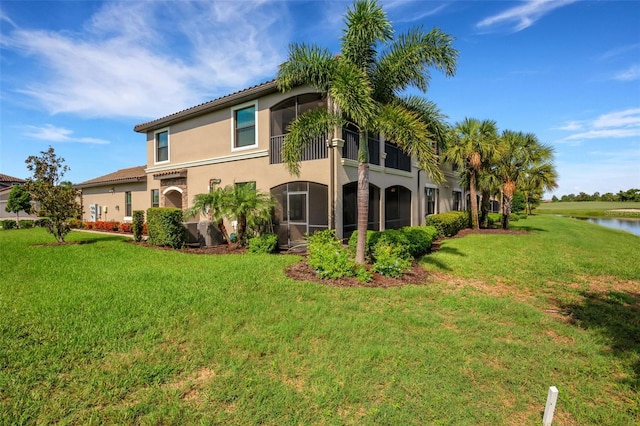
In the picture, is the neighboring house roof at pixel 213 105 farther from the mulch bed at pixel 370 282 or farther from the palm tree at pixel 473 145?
the palm tree at pixel 473 145

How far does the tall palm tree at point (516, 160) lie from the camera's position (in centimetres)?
2080

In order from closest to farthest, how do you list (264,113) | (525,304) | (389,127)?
(525,304) → (389,127) → (264,113)

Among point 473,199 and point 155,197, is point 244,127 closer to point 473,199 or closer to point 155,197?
point 155,197

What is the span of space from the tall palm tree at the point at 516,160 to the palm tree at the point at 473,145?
201 centimetres

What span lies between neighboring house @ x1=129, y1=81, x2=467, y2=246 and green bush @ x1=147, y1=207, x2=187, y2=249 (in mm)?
2913

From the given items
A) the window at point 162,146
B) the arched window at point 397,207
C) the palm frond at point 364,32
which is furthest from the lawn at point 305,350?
the window at point 162,146

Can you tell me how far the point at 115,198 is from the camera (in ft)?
72.5

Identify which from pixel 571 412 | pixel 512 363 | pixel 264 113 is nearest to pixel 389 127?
pixel 512 363

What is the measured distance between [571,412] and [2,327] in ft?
25.8

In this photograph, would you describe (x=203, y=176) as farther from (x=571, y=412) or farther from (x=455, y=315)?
(x=571, y=412)

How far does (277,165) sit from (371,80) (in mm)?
5552

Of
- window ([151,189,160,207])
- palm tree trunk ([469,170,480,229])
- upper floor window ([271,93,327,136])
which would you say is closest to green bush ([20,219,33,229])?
window ([151,189,160,207])

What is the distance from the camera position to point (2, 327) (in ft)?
15.0

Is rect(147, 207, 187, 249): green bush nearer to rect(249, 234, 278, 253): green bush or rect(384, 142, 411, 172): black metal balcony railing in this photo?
rect(249, 234, 278, 253): green bush
